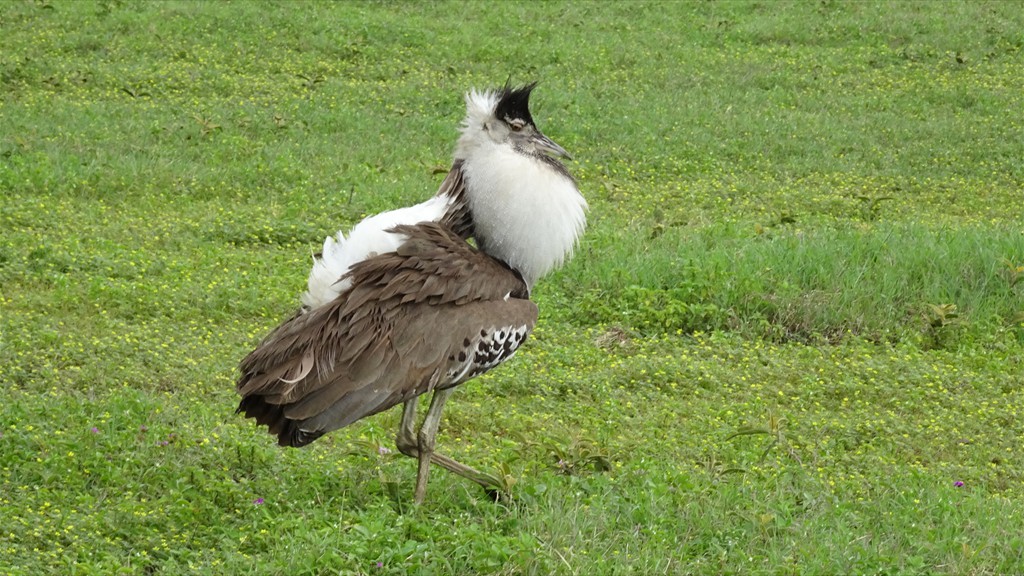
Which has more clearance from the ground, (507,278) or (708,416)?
(507,278)

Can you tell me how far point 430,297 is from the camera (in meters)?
5.81

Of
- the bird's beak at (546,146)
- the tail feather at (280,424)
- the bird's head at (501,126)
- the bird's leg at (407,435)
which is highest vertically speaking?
the bird's head at (501,126)

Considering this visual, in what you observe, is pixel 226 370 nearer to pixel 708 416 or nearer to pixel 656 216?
pixel 708 416

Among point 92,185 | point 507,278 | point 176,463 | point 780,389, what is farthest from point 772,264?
point 92,185

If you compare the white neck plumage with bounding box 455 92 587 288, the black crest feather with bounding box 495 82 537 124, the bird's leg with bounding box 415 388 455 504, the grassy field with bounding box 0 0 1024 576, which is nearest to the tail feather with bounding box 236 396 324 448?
the grassy field with bounding box 0 0 1024 576

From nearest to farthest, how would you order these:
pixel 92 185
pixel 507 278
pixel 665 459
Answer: pixel 507 278
pixel 665 459
pixel 92 185

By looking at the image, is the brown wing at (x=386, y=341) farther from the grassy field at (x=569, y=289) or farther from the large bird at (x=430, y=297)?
the grassy field at (x=569, y=289)

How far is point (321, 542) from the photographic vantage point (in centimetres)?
521

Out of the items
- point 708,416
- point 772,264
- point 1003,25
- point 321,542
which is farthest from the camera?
point 1003,25

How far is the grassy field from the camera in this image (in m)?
5.58

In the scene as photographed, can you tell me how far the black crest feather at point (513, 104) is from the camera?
6363 mm

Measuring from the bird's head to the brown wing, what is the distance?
0.60 metres

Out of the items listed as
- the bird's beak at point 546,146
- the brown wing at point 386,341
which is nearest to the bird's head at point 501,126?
the bird's beak at point 546,146

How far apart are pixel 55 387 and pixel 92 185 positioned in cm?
415
